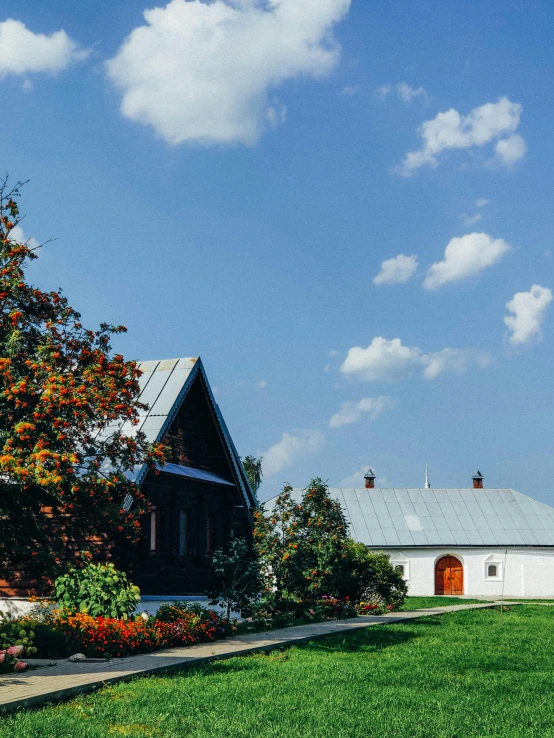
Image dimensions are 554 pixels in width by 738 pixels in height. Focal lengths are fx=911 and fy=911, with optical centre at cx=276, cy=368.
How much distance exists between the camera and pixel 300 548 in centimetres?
2484

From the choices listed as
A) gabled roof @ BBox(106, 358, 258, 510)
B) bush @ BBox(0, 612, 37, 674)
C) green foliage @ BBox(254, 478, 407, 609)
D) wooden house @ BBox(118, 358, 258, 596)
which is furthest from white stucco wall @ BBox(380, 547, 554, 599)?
bush @ BBox(0, 612, 37, 674)

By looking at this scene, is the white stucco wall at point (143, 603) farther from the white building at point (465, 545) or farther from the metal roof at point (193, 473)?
the white building at point (465, 545)

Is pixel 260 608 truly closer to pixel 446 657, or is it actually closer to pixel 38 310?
pixel 446 657

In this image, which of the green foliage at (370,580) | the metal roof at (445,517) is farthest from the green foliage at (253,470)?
the green foliage at (370,580)

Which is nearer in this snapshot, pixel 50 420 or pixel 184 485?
pixel 50 420

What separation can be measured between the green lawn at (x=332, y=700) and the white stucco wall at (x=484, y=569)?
32.7m

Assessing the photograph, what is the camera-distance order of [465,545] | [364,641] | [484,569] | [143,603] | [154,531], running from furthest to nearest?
[484,569] < [465,545] < [154,531] < [143,603] < [364,641]

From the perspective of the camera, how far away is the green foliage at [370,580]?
90.1 feet

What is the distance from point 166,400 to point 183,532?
12.4ft

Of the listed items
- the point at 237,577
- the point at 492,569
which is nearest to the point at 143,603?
the point at 237,577

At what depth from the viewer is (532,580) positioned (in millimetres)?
47844

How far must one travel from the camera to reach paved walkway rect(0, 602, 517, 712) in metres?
10.1

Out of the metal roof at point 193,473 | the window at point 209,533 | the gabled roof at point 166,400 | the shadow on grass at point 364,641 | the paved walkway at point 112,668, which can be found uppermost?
the gabled roof at point 166,400

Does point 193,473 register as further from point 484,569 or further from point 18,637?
point 484,569
